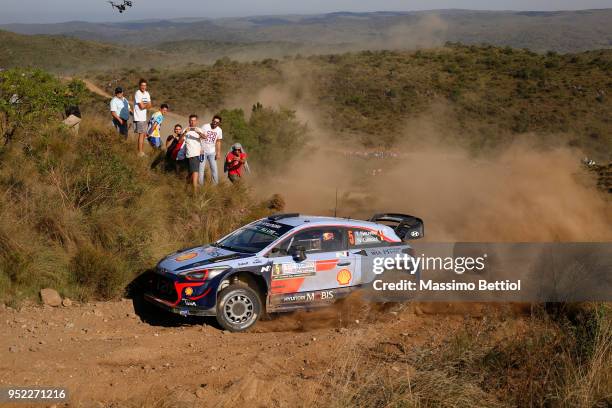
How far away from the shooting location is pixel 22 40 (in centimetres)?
7688

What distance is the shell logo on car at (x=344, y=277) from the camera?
10.1 meters

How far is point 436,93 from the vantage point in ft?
156

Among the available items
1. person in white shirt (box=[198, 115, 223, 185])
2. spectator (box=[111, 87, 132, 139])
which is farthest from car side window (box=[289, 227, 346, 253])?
spectator (box=[111, 87, 132, 139])

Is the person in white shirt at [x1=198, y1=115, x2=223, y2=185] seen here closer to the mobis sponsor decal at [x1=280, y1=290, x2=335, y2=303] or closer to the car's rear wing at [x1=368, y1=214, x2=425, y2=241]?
the car's rear wing at [x1=368, y1=214, x2=425, y2=241]

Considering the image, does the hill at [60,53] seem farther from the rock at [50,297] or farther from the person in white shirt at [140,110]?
the rock at [50,297]

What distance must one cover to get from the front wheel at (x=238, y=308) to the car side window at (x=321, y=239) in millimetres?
971

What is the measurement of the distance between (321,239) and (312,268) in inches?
19.3

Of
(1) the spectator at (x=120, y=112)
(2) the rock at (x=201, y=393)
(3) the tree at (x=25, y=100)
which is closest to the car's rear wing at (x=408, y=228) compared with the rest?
(2) the rock at (x=201, y=393)

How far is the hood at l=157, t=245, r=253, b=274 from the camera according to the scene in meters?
9.52

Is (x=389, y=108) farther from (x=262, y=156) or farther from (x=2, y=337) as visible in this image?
(x=2, y=337)

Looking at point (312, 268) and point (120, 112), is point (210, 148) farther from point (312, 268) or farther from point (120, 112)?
point (312, 268)

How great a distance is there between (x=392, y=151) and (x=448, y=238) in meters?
22.1

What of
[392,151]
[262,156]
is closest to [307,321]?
[262,156]

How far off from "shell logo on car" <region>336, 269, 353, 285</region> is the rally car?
1cm
